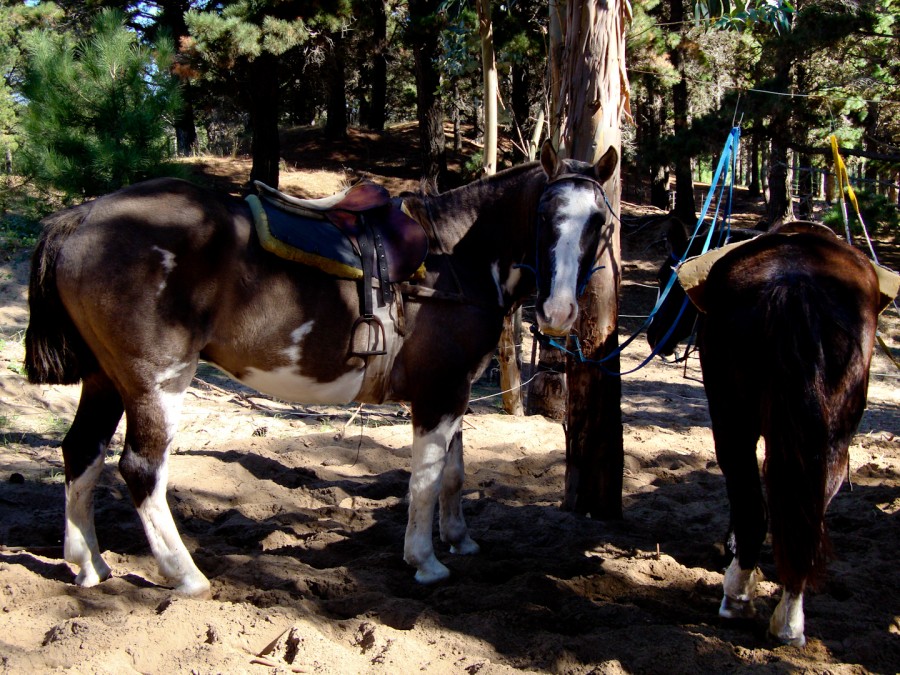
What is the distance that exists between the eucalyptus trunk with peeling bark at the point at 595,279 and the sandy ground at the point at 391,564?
0.28 m

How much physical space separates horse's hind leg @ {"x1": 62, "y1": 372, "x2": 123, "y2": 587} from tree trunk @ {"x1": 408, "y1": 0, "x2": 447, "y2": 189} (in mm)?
7936

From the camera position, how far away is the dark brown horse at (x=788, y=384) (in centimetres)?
297

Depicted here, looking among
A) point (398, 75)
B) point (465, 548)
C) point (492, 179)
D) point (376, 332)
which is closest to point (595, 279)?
point (492, 179)

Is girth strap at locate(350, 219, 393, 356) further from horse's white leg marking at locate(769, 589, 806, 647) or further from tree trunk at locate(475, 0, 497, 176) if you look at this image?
tree trunk at locate(475, 0, 497, 176)

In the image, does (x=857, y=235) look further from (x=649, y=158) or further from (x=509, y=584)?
(x=509, y=584)

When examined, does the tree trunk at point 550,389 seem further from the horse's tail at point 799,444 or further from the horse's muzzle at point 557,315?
the horse's tail at point 799,444

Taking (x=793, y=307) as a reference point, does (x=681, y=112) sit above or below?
above

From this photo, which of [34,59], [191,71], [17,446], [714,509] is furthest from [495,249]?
[191,71]

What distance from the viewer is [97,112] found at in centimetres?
741

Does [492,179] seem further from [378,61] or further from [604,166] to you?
[378,61]

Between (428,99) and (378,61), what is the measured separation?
9.21 m

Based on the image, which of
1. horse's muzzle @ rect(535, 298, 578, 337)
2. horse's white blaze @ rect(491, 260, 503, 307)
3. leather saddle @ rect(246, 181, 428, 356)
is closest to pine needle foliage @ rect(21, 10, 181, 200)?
leather saddle @ rect(246, 181, 428, 356)

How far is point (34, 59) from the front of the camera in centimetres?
723

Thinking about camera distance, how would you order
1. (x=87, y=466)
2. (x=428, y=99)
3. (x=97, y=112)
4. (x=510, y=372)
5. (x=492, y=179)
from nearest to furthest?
1. (x=87, y=466)
2. (x=492, y=179)
3. (x=97, y=112)
4. (x=510, y=372)
5. (x=428, y=99)
